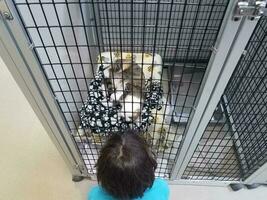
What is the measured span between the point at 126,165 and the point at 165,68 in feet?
2.28

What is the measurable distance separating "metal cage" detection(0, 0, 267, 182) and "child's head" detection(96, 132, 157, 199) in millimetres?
251

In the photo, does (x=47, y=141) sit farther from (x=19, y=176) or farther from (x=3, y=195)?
(x=3, y=195)

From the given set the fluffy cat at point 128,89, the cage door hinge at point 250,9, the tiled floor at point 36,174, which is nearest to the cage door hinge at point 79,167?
the tiled floor at point 36,174

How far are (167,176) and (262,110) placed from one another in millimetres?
603

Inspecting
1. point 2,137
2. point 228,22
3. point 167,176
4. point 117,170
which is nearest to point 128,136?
point 117,170

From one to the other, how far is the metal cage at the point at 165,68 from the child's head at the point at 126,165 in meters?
0.25

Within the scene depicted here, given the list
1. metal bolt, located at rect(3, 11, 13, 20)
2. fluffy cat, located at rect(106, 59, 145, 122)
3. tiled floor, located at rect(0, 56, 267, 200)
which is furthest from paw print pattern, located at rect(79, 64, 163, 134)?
metal bolt, located at rect(3, 11, 13, 20)

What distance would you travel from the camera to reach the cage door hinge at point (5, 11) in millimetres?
687

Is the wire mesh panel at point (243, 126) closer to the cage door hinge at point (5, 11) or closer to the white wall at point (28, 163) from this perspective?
the white wall at point (28, 163)

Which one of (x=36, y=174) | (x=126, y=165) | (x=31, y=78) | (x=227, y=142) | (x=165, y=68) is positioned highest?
(x=31, y=78)

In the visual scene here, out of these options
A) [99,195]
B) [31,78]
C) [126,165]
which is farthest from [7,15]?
[99,195]

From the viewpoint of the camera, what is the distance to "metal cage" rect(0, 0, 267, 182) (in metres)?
0.77

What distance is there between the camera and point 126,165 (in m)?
0.78

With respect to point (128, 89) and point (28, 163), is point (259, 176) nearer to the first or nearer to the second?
point (128, 89)
